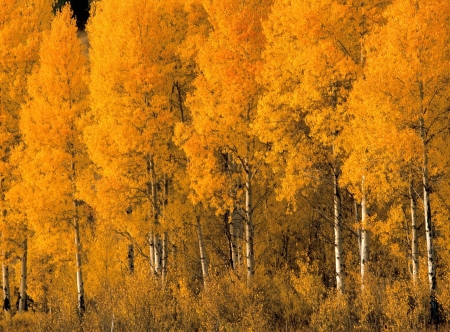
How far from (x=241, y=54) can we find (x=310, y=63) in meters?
2.63

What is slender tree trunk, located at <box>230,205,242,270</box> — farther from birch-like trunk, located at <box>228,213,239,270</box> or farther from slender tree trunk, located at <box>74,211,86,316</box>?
slender tree trunk, located at <box>74,211,86,316</box>

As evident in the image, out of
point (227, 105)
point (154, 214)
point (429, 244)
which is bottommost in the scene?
point (429, 244)

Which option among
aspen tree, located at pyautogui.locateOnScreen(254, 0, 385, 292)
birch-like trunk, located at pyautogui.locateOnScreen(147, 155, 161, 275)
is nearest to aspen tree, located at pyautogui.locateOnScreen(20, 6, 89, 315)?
birch-like trunk, located at pyautogui.locateOnScreen(147, 155, 161, 275)

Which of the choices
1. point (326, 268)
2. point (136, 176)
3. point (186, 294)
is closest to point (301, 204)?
point (326, 268)

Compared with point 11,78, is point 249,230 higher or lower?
lower

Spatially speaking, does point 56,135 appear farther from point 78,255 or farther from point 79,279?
point 79,279

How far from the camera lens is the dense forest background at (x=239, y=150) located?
16484 millimetres

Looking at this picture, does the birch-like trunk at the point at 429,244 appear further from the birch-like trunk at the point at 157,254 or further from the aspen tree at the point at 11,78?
the aspen tree at the point at 11,78

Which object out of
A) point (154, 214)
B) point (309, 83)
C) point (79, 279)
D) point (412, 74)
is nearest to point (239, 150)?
point (309, 83)

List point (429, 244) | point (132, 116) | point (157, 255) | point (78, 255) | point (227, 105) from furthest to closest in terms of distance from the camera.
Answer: point (78, 255)
point (157, 255)
point (132, 116)
point (227, 105)
point (429, 244)

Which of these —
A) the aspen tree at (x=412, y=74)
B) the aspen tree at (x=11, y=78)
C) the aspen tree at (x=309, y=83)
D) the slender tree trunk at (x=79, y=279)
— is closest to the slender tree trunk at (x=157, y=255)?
the slender tree trunk at (x=79, y=279)

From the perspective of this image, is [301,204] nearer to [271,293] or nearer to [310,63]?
[271,293]

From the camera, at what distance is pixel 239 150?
19.5 meters

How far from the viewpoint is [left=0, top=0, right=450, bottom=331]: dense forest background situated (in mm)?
16484
